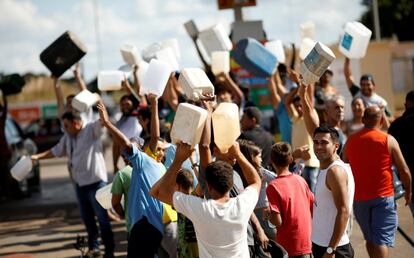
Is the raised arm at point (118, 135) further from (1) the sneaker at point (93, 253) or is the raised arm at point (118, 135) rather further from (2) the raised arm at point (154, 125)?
(1) the sneaker at point (93, 253)

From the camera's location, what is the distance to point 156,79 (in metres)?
7.25

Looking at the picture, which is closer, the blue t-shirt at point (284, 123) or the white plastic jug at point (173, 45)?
the blue t-shirt at point (284, 123)

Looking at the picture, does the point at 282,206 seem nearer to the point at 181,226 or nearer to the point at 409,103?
the point at 181,226

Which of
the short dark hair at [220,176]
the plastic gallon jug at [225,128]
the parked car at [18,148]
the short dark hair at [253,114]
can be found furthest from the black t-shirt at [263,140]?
the parked car at [18,148]

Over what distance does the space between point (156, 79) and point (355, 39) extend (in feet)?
12.1

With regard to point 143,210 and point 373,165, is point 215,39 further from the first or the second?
point 143,210

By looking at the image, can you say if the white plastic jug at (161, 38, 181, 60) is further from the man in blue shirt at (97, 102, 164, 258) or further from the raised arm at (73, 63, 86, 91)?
the man in blue shirt at (97, 102, 164, 258)

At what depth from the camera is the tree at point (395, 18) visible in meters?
69.3

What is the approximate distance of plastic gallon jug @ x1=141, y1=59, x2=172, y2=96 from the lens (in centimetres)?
722

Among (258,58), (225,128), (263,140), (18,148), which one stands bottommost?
(18,148)

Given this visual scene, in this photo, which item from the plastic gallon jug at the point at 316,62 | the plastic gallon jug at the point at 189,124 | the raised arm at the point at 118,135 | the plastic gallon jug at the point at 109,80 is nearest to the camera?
the plastic gallon jug at the point at 189,124

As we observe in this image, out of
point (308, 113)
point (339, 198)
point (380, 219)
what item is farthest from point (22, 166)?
point (339, 198)

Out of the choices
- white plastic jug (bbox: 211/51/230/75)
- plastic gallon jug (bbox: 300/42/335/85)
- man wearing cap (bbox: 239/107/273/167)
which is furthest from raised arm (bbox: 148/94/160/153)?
white plastic jug (bbox: 211/51/230/75)

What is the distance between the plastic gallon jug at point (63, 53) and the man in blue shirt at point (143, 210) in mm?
3792
